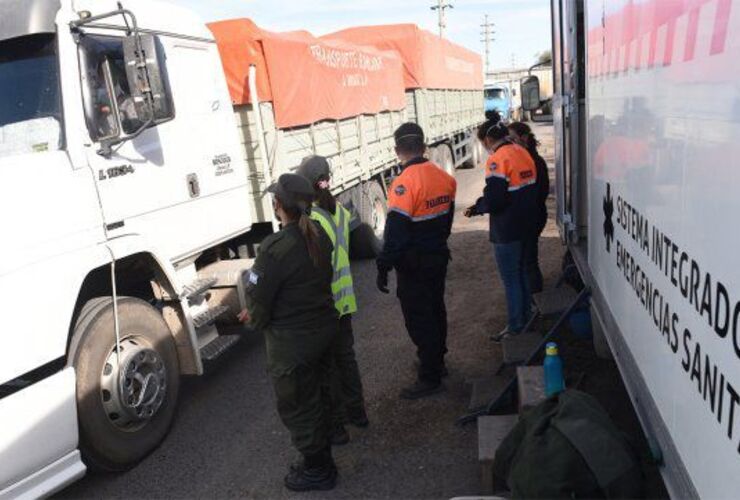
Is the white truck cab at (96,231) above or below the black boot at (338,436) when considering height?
above

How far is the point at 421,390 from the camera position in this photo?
4.47 metres

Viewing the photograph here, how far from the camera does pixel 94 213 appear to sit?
3.60 meters

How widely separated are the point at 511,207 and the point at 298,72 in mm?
2662

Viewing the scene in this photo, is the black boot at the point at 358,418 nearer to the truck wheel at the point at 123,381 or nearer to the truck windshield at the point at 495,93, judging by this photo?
the truck wheel at the point at 123,381

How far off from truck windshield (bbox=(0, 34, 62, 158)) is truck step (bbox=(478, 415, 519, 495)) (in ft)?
9.22

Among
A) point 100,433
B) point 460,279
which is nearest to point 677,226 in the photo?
point 100,433

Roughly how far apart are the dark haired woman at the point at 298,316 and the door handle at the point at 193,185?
1.33m

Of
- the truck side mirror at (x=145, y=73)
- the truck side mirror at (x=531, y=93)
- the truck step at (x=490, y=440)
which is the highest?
the truck side mirror at (x=145, y=73)

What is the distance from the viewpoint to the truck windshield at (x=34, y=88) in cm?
346

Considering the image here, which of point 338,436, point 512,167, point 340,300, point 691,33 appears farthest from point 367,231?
point 691,33

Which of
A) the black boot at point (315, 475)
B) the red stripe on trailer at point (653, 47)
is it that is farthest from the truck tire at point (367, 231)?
the red stripe on trailer at point (653, 47)

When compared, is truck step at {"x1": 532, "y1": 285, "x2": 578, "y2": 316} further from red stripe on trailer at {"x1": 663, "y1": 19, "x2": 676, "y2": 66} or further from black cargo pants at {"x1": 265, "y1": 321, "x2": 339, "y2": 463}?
red stripe on trailer at {"x1": 663, "y1": 19, "x2": 676, "y2": 66}

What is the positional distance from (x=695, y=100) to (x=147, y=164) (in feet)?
11.0

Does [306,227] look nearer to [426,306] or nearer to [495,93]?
[426,306]
